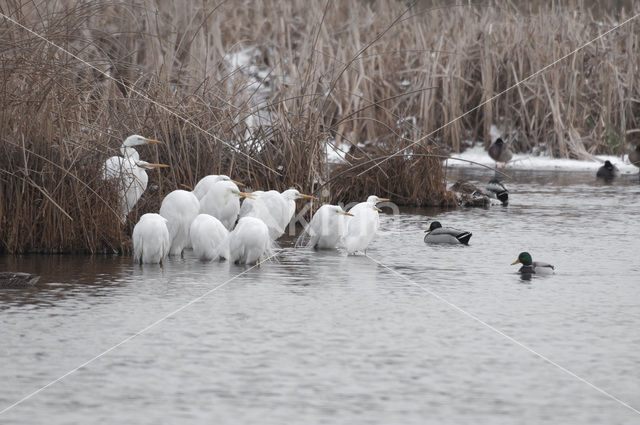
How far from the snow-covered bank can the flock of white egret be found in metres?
10.6

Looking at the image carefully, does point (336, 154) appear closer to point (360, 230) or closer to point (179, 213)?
point (360, 230)

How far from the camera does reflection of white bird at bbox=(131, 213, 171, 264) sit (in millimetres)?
8406

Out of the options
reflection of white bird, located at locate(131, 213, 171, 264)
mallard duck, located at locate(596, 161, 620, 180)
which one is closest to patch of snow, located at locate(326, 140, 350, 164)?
reflection of white bird, located at locate(131, 213, 171, 264)

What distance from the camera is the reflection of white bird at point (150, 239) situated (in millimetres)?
8406

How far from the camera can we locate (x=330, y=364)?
5484 mm

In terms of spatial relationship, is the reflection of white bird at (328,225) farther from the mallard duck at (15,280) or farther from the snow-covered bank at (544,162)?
the snow-covered bank at (544,162)

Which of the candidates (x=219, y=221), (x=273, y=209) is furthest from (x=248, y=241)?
(x=273, y=209)

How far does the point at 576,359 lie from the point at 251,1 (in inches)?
737

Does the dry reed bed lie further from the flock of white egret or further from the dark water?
the dark water

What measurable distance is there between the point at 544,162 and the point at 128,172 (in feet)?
42.2

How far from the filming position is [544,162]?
67.9 feet

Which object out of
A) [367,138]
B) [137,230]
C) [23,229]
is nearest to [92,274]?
[137,230]

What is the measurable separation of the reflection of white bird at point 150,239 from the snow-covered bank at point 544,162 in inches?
471

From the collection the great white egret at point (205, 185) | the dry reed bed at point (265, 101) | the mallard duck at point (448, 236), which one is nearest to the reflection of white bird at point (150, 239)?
the dry reed bed at point (265, 101)
